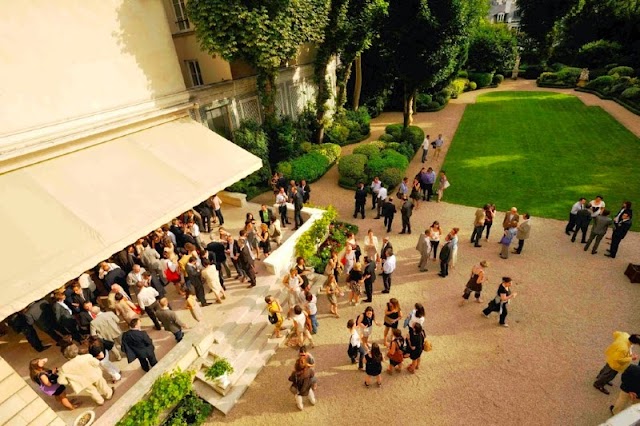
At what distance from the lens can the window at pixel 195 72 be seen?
1750cm

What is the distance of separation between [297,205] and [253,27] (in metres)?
7.18

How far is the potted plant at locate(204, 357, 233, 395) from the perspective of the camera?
26.7ft

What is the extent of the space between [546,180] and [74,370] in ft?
64.4

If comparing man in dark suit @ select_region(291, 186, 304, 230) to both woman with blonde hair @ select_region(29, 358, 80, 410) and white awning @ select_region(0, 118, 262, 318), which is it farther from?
woman with blonde hair @ select_region(29, 358, 80, 410)

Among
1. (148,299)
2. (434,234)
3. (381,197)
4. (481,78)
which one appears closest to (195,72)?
(381,197)

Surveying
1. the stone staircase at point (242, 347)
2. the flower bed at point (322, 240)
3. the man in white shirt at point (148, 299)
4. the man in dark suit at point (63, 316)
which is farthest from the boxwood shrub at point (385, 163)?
the man in dark suit at point (63, 316)

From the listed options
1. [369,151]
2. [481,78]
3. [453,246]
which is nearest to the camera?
[453,246]

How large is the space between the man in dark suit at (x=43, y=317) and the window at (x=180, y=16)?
528 inches

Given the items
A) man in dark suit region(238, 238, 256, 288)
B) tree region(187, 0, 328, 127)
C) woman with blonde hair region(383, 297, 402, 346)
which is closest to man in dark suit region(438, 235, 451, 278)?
woman with blonde hair region(383, 297, 402, 346)

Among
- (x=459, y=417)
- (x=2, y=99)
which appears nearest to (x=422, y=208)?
(x=459, y=417)

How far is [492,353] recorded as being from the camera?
8859 mm

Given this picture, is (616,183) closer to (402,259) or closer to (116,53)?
(402,259)

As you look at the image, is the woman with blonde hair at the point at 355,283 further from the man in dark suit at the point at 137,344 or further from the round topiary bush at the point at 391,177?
the round topiary bush at the point at 391,177

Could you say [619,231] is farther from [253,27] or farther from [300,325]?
[253,27]
